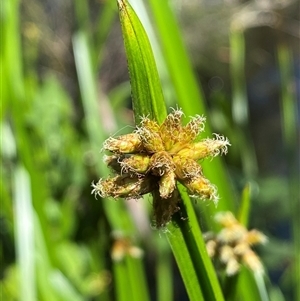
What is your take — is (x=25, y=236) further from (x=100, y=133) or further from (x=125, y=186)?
(x=125, y=186)

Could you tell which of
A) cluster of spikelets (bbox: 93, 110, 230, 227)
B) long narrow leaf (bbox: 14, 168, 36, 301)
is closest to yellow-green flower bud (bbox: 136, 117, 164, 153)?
cluster of spikelets (bbox: 93, 110, 230, 227)

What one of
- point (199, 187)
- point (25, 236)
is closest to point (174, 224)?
point (199, 187)

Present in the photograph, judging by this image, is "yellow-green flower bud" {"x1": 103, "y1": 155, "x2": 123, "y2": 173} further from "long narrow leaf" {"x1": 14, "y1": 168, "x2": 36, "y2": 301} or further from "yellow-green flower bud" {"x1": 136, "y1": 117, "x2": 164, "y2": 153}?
"long narrow leaf" {"x1": 14, "y1": 168, "x2": 36, "y2": 301}

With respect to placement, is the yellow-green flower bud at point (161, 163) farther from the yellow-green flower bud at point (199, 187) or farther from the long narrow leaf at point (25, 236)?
the long narrow leaf at point (25, 236)

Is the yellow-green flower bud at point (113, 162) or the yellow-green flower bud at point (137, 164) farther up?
the yellow-green flower bud at point (113, 162)

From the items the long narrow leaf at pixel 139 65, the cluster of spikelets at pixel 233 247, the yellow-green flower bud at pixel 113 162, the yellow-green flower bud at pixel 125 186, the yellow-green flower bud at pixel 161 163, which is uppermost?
the long narrow leaf at pixel 139 65

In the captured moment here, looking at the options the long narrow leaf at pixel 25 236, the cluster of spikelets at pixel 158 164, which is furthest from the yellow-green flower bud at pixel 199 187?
the long narrow leaf at pixel 25 236

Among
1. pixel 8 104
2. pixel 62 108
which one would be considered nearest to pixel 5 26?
pixel 8 104
